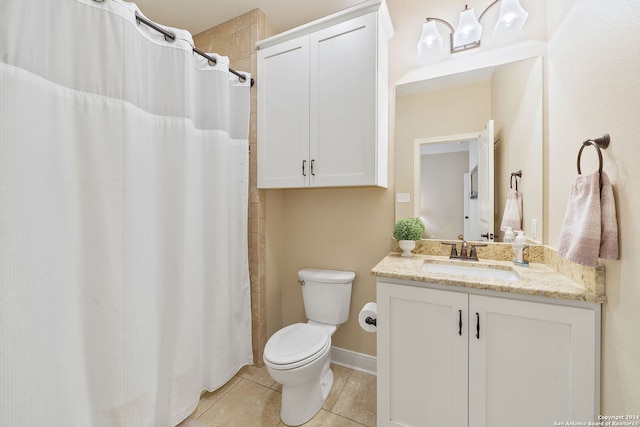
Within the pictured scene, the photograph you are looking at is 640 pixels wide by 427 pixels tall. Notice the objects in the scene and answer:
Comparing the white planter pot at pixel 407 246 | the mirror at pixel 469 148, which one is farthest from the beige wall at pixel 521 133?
the white planter pot at pixel 407 246

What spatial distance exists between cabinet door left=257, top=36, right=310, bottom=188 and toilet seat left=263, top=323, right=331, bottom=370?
95 cm

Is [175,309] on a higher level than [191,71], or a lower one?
lower

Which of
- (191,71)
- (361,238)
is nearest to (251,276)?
(361,238)

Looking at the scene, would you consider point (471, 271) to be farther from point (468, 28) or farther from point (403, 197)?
point (468, 28)

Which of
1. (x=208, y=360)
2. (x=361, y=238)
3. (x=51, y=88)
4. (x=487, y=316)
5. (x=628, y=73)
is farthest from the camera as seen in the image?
(x=361, y=238)

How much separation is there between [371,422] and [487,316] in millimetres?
911

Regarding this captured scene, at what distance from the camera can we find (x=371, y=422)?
54.6 inches

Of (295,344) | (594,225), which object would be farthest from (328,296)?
(594,225)

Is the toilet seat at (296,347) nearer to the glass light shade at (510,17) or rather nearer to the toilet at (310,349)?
the toilet at (310,349)

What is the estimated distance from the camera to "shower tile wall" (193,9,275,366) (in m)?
1.85

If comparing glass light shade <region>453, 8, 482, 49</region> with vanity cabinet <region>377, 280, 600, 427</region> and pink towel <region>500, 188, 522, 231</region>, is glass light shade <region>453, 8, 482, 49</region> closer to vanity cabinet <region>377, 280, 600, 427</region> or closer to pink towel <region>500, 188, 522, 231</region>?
pink towel <region>500, 188, 522, 231</region>

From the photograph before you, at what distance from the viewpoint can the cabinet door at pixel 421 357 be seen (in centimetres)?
109

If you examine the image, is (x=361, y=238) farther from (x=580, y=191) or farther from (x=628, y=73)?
(x=628, y=73)

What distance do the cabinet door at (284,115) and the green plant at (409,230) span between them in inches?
26.3
